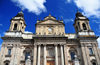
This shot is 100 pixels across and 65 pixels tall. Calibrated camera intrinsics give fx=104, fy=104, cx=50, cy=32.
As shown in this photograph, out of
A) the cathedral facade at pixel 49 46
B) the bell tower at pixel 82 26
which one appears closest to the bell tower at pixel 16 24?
the cathedral facade at pixel 49 46

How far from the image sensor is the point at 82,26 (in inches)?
948

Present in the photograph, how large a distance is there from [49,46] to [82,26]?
9.18m

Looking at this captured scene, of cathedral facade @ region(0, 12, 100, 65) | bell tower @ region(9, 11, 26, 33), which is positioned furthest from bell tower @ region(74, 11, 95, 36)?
bell tower @ region(9, 11, 26, 33)

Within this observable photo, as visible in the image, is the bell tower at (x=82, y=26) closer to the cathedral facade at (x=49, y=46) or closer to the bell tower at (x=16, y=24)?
the cathedral facade at (x=49, y=46)

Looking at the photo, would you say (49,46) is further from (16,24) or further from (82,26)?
(16,24)

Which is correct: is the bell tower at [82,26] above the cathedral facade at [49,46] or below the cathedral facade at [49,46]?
above

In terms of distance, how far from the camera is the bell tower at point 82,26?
22520 millimetres

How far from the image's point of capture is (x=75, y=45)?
21531mm

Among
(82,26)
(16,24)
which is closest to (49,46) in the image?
(82,26)

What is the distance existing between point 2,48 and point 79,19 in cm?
1789

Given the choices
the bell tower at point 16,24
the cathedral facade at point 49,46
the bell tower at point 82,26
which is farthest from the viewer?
the bell tower at point 16,24

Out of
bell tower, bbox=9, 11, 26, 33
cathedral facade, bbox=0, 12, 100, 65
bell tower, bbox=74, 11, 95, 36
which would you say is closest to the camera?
cathedral facade, bbox=0, 12, 100, 65

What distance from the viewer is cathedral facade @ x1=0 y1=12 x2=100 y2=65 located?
63.4ft

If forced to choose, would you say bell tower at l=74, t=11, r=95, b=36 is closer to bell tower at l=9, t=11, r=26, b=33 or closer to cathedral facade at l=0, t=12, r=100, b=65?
cathedral facade at l=0, t=12, r=100, b=65
